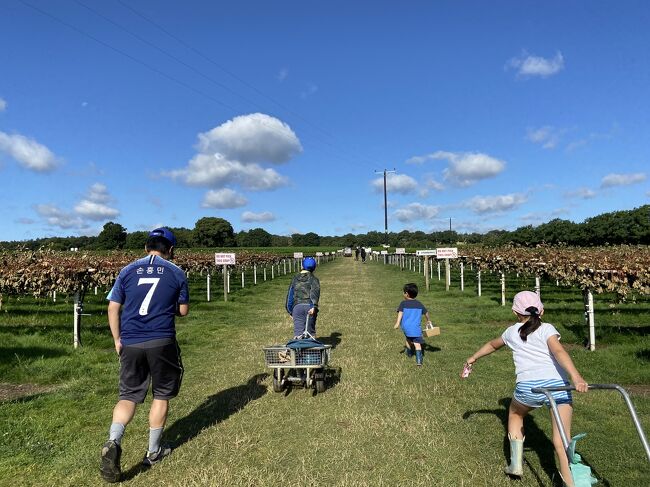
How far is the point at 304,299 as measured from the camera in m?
7.98

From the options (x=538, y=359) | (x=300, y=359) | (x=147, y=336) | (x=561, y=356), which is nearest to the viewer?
(x=561, y=356)

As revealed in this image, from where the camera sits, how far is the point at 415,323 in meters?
8.77

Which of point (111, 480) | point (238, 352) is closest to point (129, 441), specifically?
point (111, 480)

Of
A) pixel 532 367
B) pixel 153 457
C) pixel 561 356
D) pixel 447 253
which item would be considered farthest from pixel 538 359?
pixel 447 253

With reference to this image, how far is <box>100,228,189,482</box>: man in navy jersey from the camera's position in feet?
14.9

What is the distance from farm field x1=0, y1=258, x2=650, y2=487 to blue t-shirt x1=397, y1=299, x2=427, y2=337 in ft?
2.03

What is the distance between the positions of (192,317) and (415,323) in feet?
29.8

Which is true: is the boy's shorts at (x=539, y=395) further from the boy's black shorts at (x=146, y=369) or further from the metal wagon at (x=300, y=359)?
the boy's black shorts at (x=146, y=369)

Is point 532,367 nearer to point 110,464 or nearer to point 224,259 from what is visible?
point 110,464

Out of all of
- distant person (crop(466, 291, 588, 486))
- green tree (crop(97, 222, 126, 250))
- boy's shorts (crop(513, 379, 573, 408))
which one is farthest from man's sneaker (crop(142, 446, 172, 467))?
green tree (crop(97, 222, 126, 250))

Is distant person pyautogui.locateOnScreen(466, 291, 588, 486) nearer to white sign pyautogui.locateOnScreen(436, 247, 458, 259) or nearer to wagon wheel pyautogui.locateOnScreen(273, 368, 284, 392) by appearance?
wagon wheel pyautogui.locateOnScreen(273, 368, 284, 392)

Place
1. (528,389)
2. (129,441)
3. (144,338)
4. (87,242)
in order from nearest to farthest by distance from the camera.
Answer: (528,389) < (144,338) < (129,441) < (87,242)

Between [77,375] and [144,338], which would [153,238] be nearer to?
[144,338]

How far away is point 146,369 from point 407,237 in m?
141
